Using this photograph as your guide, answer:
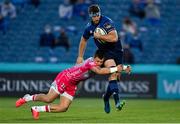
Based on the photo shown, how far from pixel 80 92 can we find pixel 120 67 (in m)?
9.35

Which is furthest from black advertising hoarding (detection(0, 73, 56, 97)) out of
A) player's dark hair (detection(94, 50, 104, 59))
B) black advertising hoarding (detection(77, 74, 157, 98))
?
player's dark hair (detection(94, 50, 104, 59))

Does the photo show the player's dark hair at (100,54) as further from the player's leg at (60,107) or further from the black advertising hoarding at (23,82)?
the black advertising hoarding at (23,82)

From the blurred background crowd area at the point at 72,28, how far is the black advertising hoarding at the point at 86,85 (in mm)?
2691

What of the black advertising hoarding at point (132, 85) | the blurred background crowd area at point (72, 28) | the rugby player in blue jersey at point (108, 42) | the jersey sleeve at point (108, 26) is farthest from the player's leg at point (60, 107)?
the blurred background crowd area at point (72, 28)

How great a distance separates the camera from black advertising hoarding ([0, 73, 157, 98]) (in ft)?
74.4

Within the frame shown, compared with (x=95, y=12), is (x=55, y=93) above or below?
below

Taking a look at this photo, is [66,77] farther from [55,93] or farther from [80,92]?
[80,92]

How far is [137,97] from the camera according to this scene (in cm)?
2272

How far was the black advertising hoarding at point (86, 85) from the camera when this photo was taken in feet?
74.4

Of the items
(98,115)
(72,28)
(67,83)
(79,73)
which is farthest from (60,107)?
(72,28)

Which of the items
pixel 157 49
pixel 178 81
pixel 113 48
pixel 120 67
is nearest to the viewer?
pixel 120 67

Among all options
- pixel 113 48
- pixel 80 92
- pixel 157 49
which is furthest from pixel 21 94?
pixel 113 48

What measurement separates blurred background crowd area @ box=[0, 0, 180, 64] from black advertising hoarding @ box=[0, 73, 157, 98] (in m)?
2.69

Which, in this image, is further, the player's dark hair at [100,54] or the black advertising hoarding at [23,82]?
the black advertising hoarding at [23,82]
